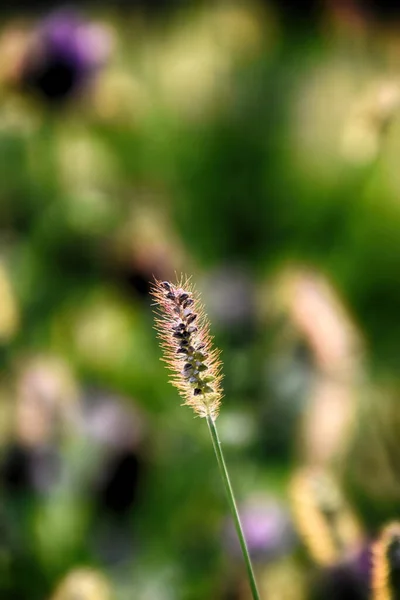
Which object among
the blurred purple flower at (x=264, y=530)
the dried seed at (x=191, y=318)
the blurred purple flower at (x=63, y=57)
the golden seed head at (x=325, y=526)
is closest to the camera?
the dried seed at (x=191, y=318)

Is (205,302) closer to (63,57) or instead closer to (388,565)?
(63,57)

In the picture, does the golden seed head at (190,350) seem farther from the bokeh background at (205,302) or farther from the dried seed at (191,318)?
the bokeh background at (205,302)

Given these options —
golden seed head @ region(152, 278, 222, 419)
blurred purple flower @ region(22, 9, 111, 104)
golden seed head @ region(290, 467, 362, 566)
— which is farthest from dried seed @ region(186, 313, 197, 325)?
blurred purple flower @ region(22, 9, 111, 104)

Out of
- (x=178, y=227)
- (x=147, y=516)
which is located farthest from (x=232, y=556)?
(x=178, y=227)

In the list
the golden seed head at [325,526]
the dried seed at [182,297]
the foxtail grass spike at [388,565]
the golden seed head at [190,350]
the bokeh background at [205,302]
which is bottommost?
the foxtail grass spike at [388,565]

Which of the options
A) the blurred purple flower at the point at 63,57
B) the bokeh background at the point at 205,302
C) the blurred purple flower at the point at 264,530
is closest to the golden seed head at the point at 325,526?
the bokeh background at the point at 205,302

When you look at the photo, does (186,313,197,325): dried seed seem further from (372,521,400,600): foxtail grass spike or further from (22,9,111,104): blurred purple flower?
(22,9,111,104): blurred purple flower

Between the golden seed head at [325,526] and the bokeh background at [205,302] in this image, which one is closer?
the golden seed head at [325,526]
